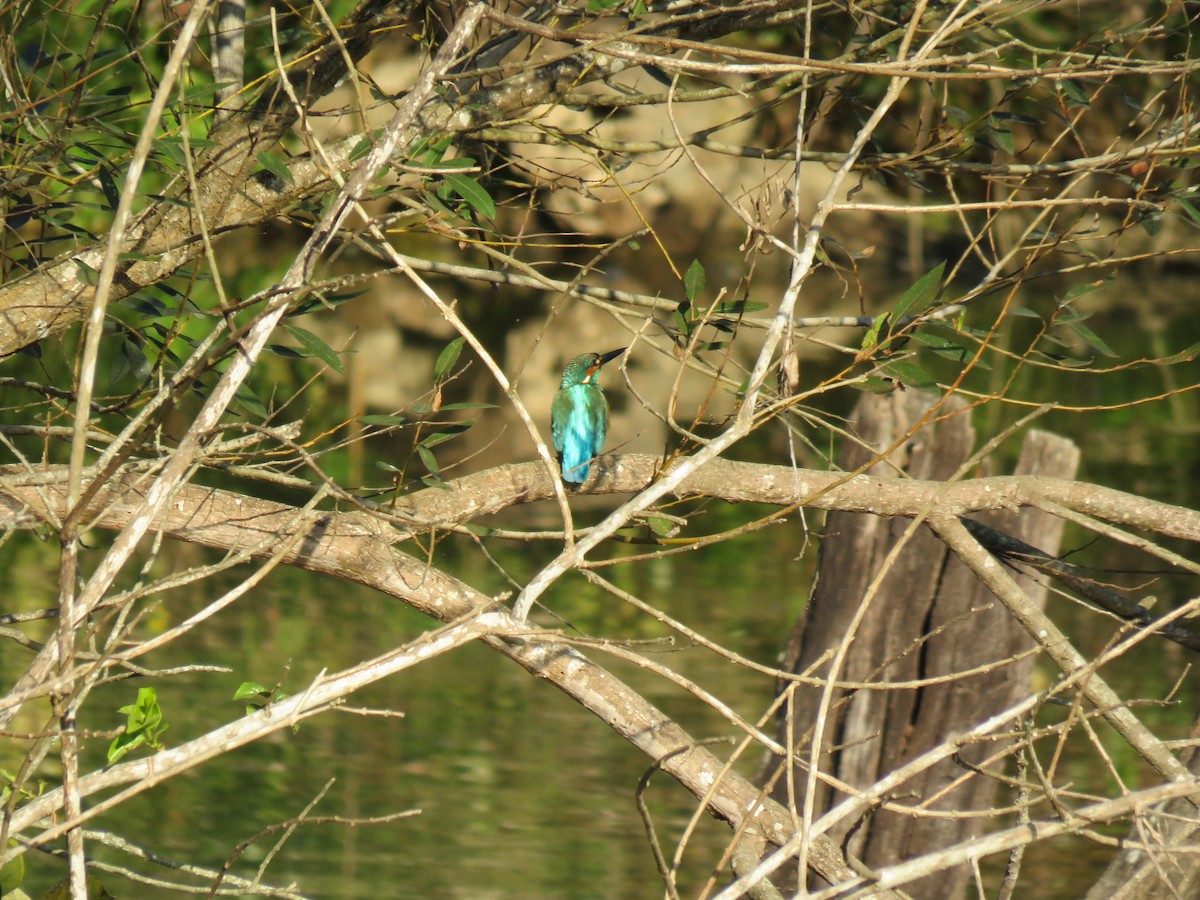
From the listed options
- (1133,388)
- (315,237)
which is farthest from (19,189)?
(1133,388)

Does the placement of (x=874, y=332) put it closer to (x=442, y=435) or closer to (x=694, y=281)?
(x=694, y=281)

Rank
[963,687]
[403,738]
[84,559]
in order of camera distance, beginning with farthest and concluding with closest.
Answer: [84,559]
[403,738]
[963,687]

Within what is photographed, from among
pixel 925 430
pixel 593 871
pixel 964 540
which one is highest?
pixel 964 540

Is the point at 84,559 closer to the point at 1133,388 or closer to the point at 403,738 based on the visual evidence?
the point at 403,738

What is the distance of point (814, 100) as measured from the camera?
3.16 meters

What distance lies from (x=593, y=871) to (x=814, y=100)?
2.75m

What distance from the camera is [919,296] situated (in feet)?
7.37

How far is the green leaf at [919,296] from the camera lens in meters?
2.22

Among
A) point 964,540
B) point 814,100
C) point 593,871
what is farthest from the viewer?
point 593,871

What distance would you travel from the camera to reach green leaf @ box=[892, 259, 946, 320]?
222 cm

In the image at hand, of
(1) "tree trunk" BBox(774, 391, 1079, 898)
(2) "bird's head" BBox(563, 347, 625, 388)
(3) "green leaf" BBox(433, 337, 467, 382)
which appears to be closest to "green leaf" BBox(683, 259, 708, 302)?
(3) "green leaf" BBox(433, 337, 467, 382)

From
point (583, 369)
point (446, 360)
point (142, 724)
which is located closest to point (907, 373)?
point (446, 360)

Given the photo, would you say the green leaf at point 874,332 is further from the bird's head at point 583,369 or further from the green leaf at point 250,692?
the bird's head at point 583,369

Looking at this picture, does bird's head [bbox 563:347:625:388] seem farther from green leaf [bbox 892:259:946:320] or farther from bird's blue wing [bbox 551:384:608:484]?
green leaf [bbox 892:259:946:320]
